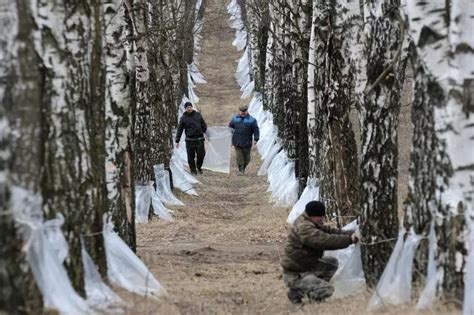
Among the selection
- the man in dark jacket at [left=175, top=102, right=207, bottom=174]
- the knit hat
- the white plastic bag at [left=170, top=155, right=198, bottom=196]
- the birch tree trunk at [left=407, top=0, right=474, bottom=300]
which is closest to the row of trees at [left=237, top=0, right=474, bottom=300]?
the birch tree trunk at [left=407, top=0, right=474, bottom=300]

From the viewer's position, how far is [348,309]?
6.97m

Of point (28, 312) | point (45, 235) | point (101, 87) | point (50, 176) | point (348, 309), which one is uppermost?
point (101, 87)

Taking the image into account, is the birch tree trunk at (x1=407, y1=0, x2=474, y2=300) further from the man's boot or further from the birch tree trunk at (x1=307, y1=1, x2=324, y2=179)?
the birch tree trunk at (x1=307, y1=1, x2=324, y2=179)

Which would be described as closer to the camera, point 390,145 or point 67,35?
point 67,35

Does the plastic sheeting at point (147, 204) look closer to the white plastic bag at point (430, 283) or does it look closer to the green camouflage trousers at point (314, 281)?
the green camouflage trousers at point (314, 281)

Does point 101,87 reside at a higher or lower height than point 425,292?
higher

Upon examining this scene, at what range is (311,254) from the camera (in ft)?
26.4

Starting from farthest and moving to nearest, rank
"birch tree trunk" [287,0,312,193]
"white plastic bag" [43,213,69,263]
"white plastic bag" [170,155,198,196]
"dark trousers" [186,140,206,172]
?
"dark trousers" [186,140,206,172] → "white plastic bag" [170,155,198,196] → "birch tree trunk" [287,0,312,193] → "white plastic bag" [43,213,69,263]

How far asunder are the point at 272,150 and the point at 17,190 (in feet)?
59.4

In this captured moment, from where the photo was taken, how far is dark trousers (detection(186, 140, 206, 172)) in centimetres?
2123

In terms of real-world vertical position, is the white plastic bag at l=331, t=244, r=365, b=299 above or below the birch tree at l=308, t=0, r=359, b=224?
below

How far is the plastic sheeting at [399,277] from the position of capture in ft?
21.5


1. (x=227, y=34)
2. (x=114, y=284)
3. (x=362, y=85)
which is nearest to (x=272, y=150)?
(x=362, y=85)

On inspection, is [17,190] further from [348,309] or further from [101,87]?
[348,309]
